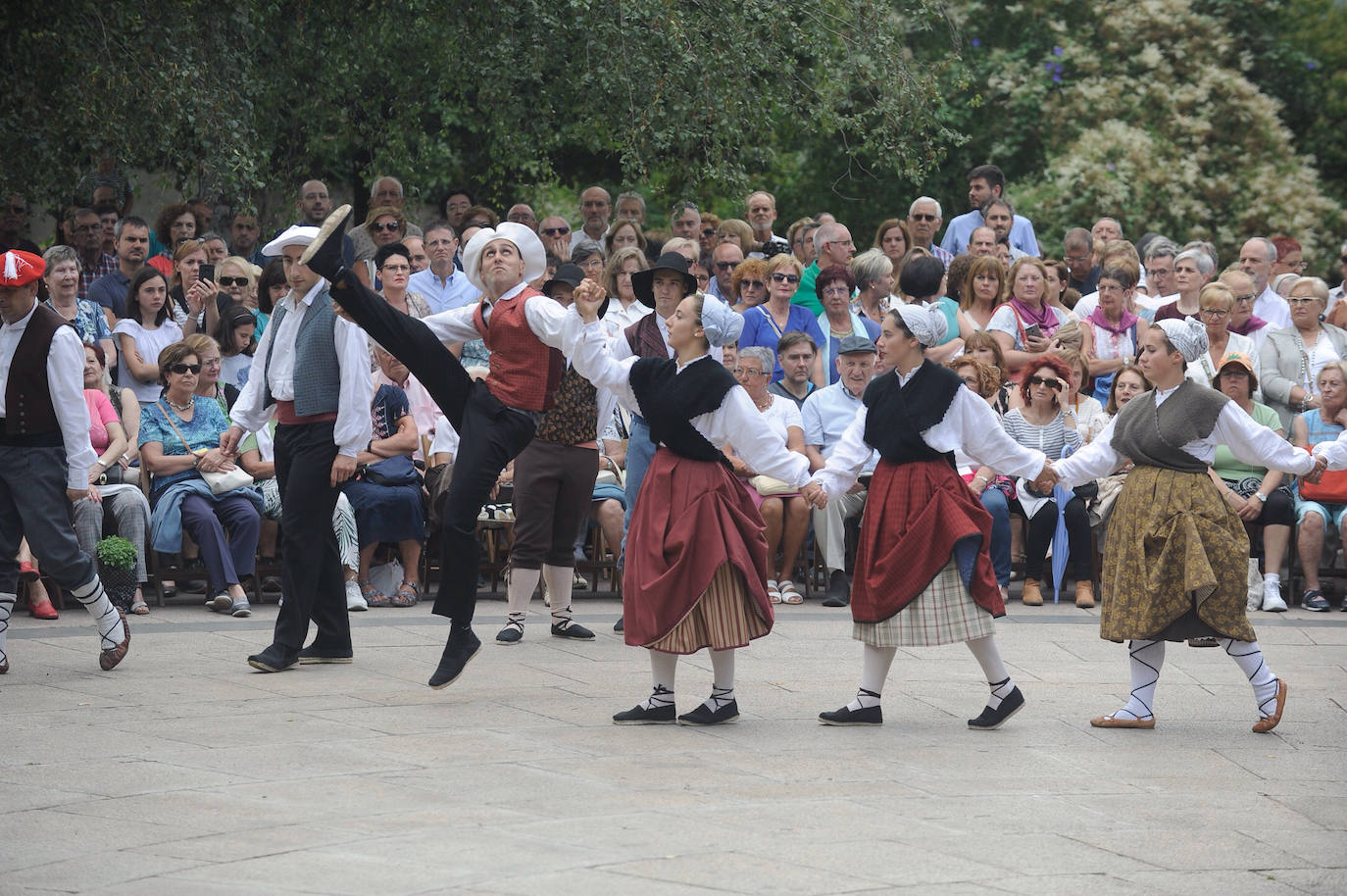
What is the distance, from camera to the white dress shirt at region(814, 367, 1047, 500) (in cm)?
740

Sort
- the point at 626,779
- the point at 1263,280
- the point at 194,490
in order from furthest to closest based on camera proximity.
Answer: the point at 1263,280 < the point at 194,490 < the point at 626,779

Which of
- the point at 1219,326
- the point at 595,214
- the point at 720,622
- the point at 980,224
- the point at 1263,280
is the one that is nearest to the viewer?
the point at 720,622

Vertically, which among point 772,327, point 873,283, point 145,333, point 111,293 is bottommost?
point 145,333

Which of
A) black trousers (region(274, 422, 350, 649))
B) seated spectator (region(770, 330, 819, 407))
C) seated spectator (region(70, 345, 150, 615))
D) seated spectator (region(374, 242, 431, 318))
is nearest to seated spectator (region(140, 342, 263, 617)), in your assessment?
seated spectator (region(70, 345, 150, 615))

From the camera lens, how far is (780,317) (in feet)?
40.0

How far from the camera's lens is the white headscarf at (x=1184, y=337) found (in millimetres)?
7586

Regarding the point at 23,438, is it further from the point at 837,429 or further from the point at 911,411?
the point at 837,429

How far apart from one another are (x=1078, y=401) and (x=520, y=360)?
514 cm

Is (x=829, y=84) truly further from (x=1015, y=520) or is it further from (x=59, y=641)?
(x=59, y=641)

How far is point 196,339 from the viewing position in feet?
35.7

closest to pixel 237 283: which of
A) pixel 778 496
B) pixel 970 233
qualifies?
pixel 778 496

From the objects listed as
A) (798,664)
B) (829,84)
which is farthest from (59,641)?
(829,84)

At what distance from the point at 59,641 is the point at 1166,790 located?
5.74 metres

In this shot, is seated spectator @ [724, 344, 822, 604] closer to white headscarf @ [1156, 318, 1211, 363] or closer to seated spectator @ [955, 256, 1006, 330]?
seated spectator @ [955, 256, 1006, 330]
